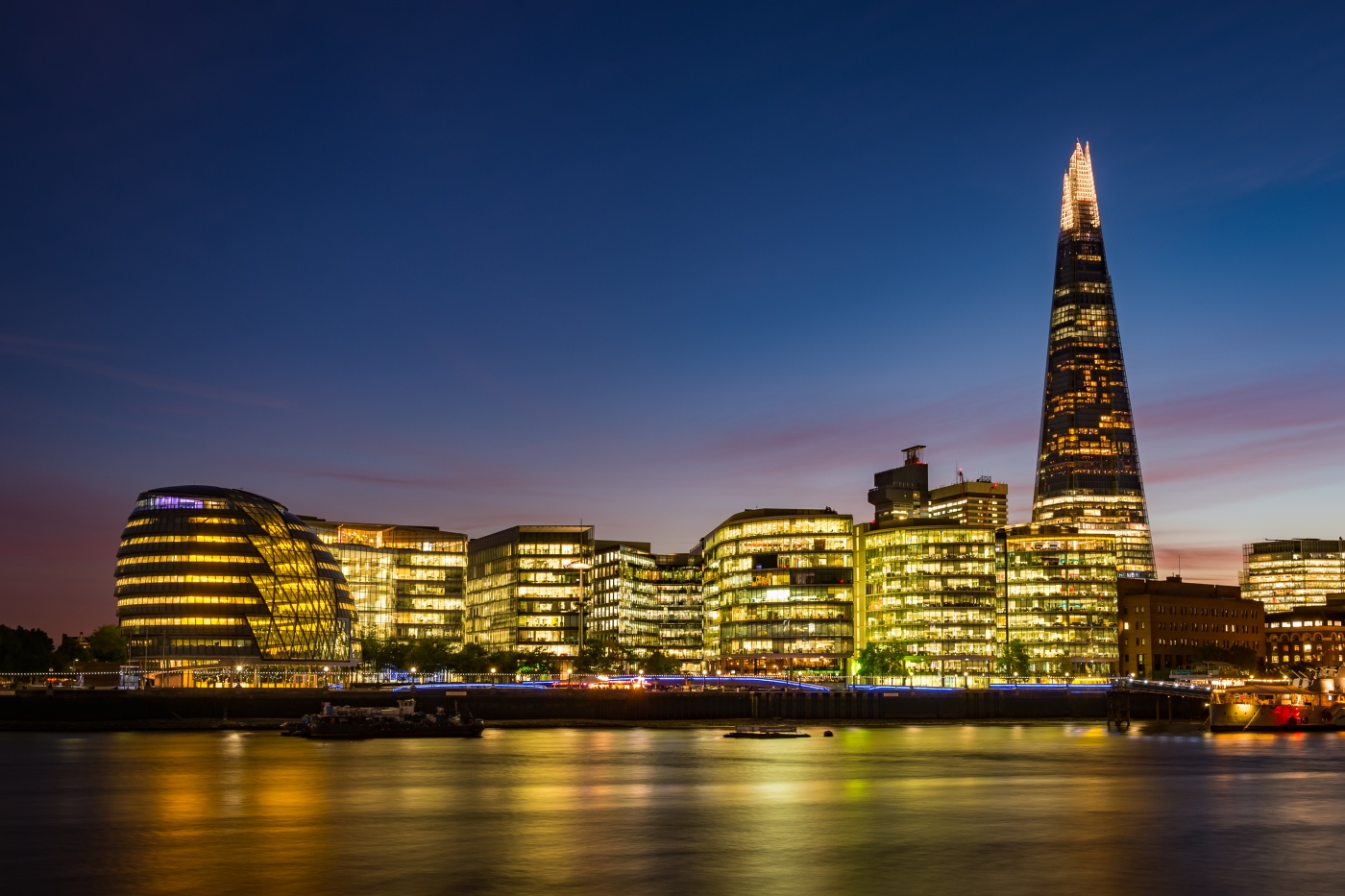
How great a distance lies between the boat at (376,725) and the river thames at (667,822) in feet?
77.1

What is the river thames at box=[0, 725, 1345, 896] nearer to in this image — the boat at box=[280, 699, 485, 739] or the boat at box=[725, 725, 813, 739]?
the boat at box=[280, 699, 485, 739]

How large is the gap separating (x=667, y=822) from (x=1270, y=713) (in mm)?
119134

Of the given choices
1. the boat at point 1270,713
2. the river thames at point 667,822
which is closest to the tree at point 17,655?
the river thames at point 667,822

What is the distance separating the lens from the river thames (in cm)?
4706

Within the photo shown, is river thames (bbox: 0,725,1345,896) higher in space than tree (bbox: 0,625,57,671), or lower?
lower

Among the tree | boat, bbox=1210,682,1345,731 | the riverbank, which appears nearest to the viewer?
boat, bbox=1210,682,1345,731

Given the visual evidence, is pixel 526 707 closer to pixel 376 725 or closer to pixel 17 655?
pixel 376 725

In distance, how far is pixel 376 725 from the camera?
473ft

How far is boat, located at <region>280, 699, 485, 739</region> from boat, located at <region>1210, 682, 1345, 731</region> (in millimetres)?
83826

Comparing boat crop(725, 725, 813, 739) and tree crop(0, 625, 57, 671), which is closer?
boat crop(725, 725, 813, 739)

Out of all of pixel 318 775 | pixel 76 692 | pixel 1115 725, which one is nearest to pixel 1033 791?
pixel 318 775

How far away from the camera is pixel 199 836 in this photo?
5719cm

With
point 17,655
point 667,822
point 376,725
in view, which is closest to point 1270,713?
point 376,725

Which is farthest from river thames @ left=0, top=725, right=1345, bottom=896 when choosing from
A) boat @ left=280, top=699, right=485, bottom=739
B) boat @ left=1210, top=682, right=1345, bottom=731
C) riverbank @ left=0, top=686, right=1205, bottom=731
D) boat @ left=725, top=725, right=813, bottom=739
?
riverbank @ left=0, top=686, right=1205, bottom=731
